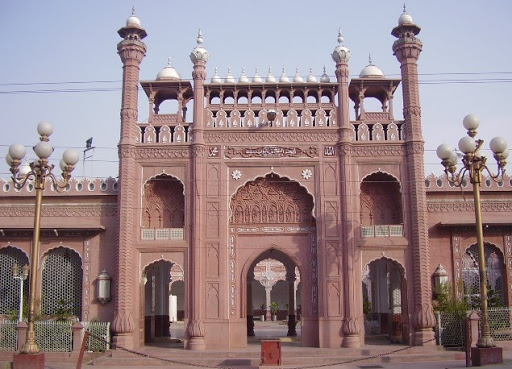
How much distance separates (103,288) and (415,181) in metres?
11.0

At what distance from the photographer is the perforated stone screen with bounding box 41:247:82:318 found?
2220 centimetres

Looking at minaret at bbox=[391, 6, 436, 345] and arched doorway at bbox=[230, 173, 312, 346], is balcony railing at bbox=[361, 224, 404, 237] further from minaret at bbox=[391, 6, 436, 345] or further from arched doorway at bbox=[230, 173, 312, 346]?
arched doorway at bbox=[230, 173, 312, 346]

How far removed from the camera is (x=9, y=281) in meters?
22.6

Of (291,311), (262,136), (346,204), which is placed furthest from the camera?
(291,311)

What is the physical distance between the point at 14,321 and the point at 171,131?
8.01 m

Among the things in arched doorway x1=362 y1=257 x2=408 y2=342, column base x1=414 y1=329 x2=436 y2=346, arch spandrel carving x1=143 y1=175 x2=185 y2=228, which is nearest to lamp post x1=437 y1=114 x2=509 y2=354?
column base x1=414 y1=329 x2=436 y2=346

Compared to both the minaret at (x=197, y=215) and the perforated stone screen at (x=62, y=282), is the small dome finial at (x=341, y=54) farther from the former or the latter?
the perforated stone screen at (x=62, y=282)

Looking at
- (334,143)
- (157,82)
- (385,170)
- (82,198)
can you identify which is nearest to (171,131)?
(157,82)

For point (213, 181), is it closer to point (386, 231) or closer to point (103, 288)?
point (103, 288)

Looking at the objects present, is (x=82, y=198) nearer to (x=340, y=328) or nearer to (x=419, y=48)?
(x=340, y=328)

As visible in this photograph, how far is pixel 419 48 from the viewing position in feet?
73.4

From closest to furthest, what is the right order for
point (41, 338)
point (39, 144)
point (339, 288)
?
point (39, 144), point (41, 338), point (339, 288)

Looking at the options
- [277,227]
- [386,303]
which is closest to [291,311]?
[386,303]

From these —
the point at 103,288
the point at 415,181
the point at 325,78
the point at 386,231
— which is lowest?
the point at 103,288
